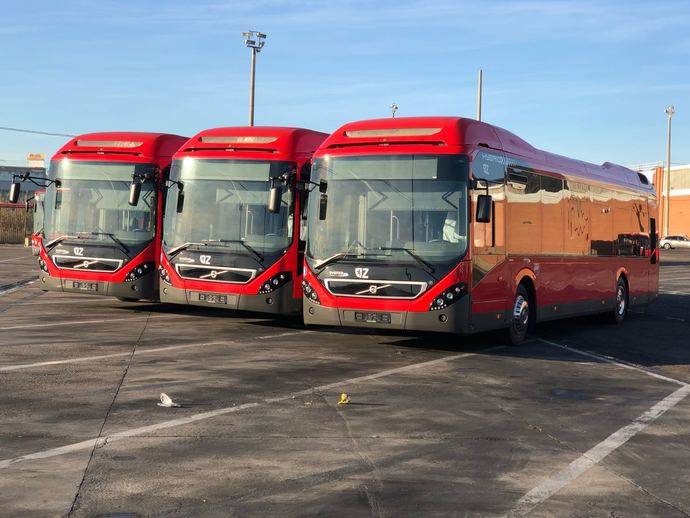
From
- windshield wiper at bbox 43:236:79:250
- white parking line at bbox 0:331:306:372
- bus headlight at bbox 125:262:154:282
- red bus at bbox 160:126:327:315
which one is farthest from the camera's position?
windshield wiper at bbox 43:236:79:250

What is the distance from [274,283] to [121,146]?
489 centimetres

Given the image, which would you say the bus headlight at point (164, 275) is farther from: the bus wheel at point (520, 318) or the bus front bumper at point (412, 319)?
the bus wheel at point (520, 318)

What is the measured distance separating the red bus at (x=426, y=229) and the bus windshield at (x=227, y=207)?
6.02 feet

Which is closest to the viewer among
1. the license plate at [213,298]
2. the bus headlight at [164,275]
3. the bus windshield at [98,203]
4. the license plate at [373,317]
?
the license plate at [373,317]

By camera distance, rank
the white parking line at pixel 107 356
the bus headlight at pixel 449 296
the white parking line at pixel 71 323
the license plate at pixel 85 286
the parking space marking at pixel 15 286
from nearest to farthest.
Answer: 1. the white parking line at pixel 107 356
2. the bus headlight at pixel 449 296
3. the white parking line at pixel 71 323
4. the license plate at pixel 85 286
5. the parking space marking at pixel 15 286

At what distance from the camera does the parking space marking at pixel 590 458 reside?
6.42 m

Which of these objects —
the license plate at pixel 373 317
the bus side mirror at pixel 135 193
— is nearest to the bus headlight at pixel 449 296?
the license plate at pixel 373 317

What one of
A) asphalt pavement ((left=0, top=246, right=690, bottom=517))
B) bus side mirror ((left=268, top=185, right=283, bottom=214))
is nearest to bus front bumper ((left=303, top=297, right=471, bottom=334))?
asphalt pavement ((left=0, top=246, right=690, bottom=517))

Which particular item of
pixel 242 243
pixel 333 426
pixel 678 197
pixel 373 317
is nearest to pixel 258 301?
pixel 242 243

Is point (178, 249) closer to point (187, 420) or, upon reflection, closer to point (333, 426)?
point (187, 420)

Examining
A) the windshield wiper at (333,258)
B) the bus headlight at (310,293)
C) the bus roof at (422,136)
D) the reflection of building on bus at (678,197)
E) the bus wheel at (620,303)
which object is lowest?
the bus wheel at (620,303)

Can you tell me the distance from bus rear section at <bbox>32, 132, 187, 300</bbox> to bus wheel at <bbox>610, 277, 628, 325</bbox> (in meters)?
9.53

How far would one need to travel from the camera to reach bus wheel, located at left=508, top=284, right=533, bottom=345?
15.7 m

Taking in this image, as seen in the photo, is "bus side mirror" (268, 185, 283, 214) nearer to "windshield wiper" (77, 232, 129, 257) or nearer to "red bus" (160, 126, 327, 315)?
"red bus" (160, 126, 327, 315)
